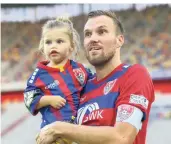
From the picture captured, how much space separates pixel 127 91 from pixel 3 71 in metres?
7.36

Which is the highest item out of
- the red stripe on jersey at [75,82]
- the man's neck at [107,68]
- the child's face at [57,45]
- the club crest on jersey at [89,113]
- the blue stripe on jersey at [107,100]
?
the child's face at [57,45]

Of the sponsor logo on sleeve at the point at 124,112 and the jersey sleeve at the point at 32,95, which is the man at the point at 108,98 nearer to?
the sponsor logo on sleeve at the point at 124,112

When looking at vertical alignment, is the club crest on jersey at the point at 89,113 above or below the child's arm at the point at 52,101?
below

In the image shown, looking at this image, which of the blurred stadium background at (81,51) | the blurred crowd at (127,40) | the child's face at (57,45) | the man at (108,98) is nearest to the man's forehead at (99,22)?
the man at (108,98)

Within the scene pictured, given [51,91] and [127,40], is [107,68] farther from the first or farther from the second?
[127,40]

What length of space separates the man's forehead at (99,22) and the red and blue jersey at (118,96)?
202mm

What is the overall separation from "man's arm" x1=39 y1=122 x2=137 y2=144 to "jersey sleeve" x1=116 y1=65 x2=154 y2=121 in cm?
10

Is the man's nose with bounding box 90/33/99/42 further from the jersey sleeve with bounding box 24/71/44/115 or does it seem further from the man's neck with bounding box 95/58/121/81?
the jersey sleeve with bounding box 24/71/44/115

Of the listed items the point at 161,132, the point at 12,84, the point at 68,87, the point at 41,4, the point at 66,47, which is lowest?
the point at 161,132

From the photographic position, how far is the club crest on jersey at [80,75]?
2.17 m

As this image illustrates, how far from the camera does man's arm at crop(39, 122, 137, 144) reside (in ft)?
5.68

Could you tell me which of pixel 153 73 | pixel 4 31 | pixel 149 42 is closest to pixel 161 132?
pixel 153 73

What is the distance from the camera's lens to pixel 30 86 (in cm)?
220

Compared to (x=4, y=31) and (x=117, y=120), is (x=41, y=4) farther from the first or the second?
(x=117, y=120)
